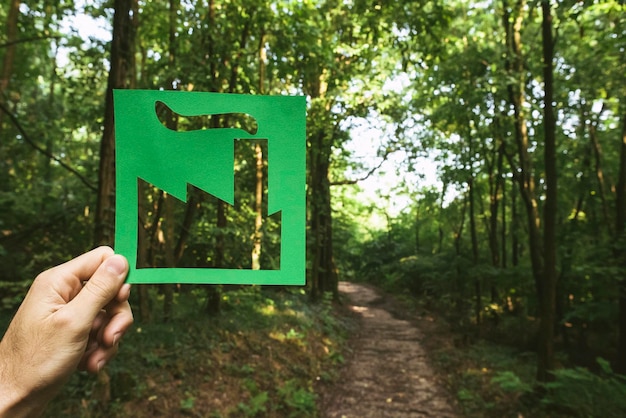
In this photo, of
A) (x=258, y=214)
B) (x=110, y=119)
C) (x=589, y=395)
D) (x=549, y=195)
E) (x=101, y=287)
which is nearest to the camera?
(x=101, y=287)

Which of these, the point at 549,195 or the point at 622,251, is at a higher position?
the point at 549,195

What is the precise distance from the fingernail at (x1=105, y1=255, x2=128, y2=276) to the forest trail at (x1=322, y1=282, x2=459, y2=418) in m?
6.00

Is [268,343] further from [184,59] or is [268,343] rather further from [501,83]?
[501,83]

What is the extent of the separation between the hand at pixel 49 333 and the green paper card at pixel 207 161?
0.15m

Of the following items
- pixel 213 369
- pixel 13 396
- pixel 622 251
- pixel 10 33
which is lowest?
pixel 213 369

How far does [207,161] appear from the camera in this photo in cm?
134

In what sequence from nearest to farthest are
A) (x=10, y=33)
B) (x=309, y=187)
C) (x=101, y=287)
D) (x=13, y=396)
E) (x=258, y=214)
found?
(x=13, y=396) < (x=101, y=287) < (x=10, y=33) < (x=258, y=214) < (x=309, y=187)

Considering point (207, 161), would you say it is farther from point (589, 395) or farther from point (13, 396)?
point (589, 395)

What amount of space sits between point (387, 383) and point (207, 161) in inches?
304

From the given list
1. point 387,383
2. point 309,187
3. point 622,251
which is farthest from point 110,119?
point 309,187

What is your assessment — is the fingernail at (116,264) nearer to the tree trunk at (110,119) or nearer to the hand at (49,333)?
the hand at (49,333)

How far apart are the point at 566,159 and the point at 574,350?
5.50 metres

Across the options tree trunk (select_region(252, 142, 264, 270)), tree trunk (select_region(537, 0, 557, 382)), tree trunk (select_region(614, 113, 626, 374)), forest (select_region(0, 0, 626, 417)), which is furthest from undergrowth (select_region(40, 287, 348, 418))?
tree trunk (select_region(614, 113, 626, 374))

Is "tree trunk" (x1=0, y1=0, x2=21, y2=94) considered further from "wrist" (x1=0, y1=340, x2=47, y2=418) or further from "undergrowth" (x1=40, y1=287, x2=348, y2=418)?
"wrist" (x1=0, y1=340, x2=47, y2=418)
